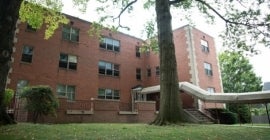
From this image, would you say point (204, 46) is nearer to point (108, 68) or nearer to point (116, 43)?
point (116, 43)

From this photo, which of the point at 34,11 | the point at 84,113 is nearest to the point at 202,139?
the point at 84,113

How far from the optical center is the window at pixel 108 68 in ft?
84.3

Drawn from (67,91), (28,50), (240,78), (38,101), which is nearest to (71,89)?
(67,91)

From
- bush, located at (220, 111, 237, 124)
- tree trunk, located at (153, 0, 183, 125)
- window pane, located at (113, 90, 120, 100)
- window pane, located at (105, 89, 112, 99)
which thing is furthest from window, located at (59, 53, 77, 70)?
bush, located at (220, 111, 237, 124)

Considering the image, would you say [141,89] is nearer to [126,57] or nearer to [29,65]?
[126,57]

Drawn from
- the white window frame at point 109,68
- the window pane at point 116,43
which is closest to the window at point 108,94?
the white window frame at point 109,68

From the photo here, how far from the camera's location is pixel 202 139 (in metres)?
6.68

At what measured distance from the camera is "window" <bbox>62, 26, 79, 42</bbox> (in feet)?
76.7

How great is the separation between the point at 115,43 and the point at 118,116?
10937 millimetres

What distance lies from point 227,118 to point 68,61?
16.8m

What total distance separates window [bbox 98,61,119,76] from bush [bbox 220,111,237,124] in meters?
12.1

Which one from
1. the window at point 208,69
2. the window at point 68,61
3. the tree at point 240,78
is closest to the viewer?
the window at point 68,61

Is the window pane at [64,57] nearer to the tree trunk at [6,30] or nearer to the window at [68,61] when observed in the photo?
the window at [68,61]

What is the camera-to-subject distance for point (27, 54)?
20.6 m
